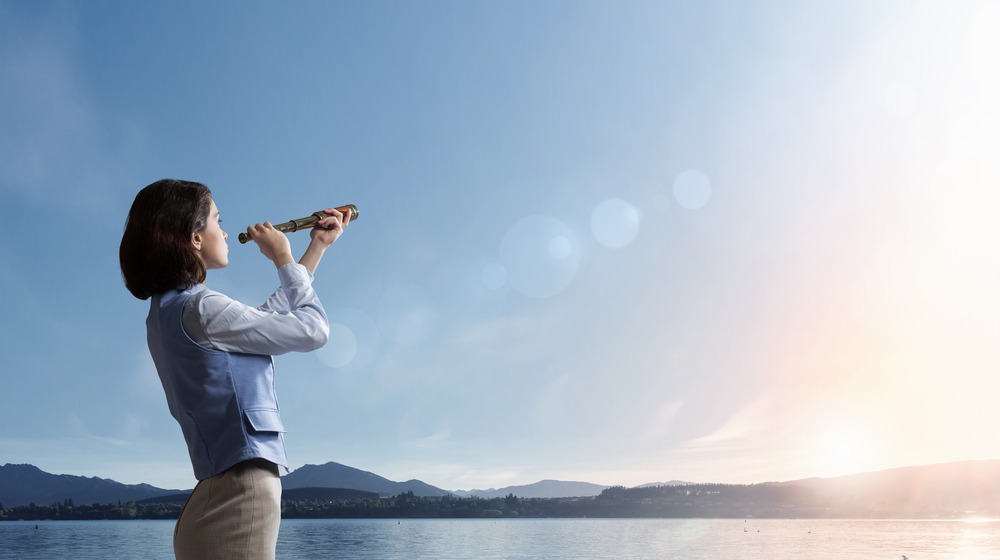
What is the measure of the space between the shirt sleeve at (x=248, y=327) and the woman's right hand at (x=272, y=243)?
8.7 inches

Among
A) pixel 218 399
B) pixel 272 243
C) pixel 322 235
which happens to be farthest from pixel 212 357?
pixel 322 235

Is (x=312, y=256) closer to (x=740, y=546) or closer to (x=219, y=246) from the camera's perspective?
(x=219, y=246)

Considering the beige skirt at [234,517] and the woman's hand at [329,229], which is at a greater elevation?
the woman's hand at [329,229]

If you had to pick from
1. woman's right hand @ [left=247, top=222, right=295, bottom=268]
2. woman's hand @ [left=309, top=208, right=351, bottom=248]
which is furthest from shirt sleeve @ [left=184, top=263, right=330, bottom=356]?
woman's hand @ [left=309, top=208, right=351, bottom=248]

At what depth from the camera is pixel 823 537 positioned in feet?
488

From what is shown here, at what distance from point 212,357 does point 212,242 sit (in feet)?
1.05

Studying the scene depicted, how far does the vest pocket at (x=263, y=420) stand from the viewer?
1661 millimetres

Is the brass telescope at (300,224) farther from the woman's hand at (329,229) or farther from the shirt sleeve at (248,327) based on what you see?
the shirt sleeve at (248,327)

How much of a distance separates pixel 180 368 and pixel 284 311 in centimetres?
30

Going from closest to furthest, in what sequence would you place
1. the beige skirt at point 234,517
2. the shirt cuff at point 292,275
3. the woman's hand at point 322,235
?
the beige skirt at point 234,517, the shirt cuff at point 292,275, the woman's hand at point 322,235

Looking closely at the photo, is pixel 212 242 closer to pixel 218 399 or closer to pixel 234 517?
pixel 218 399

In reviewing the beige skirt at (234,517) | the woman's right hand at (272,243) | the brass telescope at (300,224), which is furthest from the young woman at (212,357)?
the brass telescope at (300,224)

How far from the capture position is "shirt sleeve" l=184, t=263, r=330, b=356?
1.68 meters

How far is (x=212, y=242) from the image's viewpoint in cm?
187
